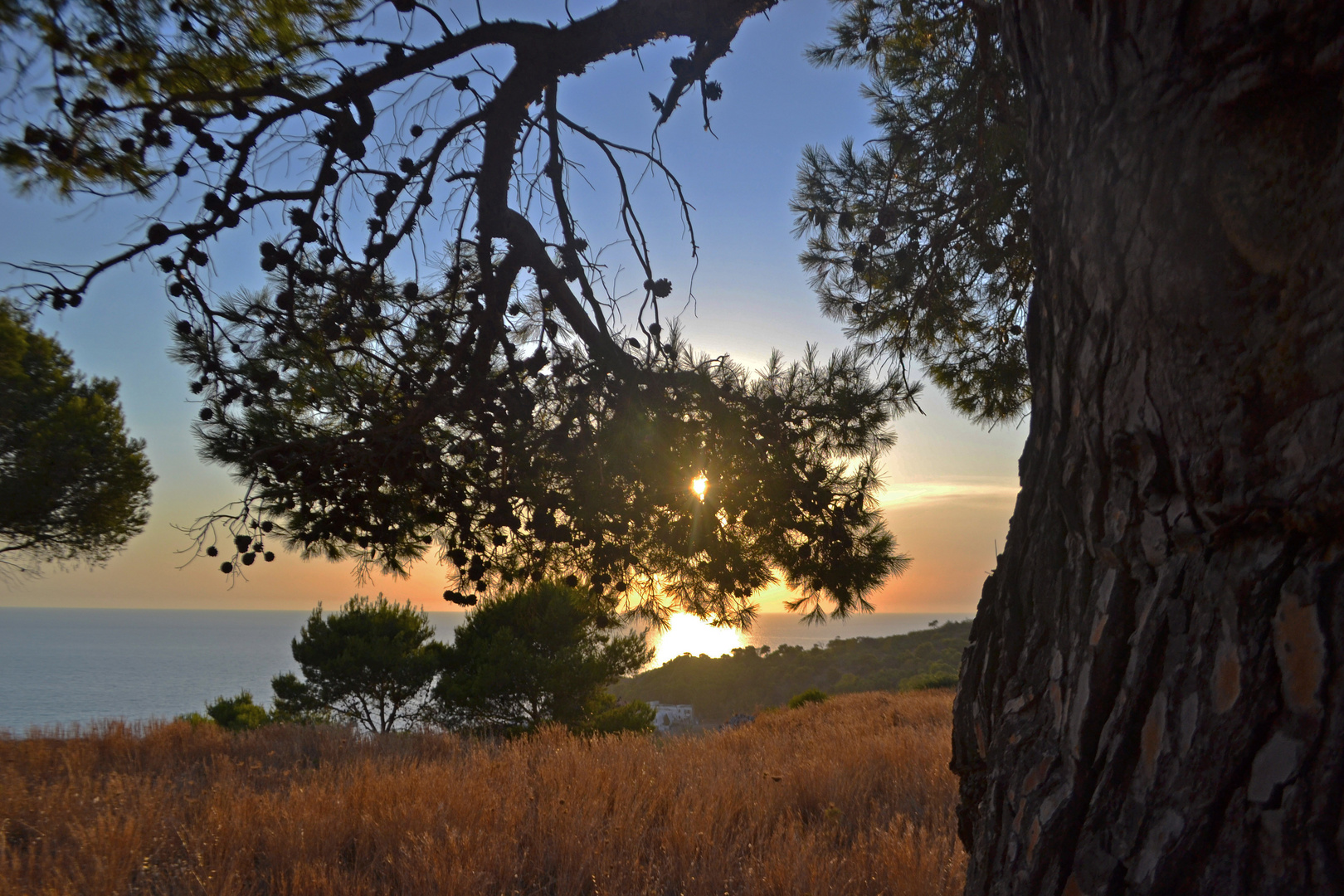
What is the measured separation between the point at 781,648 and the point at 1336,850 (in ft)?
102

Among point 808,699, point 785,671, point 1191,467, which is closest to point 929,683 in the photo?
point 808,699

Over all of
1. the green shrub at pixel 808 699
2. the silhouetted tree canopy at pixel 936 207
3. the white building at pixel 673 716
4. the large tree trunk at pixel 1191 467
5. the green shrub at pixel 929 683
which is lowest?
the white building at pixel 673 716

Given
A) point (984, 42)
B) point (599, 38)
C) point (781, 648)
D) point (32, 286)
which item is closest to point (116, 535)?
point (32, 286)

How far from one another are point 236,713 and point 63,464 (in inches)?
284

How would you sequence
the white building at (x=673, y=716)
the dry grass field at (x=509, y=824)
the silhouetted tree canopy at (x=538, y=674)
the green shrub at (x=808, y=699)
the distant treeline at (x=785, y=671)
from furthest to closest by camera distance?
the distant treeline at (x=785, y=671)
the white building at (x=673, y=716)
the green shrub at (x=808, y=699)
the silhouetted tree canopy at (x=538, y=674)
the dry grass field at (x=509, y=824)

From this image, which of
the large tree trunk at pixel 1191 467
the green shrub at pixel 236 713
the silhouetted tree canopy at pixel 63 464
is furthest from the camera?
the green shrub at pixel 236 713

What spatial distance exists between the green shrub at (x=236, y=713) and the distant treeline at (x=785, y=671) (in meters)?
12.5

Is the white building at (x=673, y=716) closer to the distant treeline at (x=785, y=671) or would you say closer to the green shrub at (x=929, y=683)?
the distant treeline at (x=785, y=671)

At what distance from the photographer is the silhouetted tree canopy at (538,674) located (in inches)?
518

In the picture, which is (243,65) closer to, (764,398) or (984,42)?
(764,398)

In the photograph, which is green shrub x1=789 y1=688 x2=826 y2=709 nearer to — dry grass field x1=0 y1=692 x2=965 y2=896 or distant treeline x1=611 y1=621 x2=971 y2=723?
dry grass field x1=0 y1=692 x2=965 y2=896

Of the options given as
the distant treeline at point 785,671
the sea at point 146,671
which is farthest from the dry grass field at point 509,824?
the distant treeline at point 785,671

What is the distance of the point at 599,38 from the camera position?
3.01 meters

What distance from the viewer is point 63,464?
33.4 feet
